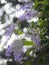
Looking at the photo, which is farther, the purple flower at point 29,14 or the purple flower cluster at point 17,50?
the purple flower at point 29,14

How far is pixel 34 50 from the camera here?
84cm

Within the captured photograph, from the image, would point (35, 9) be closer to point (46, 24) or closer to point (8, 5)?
point (46, 24)

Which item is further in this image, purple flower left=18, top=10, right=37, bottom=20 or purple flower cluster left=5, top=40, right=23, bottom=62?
purple flower left=18, top=10, right=37, bottom=20

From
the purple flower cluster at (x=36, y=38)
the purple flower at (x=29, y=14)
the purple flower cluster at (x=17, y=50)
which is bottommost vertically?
the purple flower cluster at (x=17, y=50)

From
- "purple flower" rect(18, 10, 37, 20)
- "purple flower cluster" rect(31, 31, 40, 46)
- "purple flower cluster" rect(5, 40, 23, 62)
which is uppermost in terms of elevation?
"purple flower" rect(18, 10, 37, 20)

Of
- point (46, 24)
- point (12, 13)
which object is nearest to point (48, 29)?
point (46, 24)

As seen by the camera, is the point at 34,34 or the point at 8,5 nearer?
the point at 34,34

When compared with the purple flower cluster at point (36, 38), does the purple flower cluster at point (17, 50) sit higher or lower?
lower

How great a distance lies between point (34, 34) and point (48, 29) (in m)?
0.12

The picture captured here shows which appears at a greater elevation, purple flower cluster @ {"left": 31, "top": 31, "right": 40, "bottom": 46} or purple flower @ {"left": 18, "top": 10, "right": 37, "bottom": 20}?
purple flower @ {"left": 18, "top": 10, "right": 37, "bottom": 20}

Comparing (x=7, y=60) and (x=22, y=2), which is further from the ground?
(x=22, y=2)

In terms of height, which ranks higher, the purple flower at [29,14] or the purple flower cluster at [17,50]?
the purple flower at [29,14]

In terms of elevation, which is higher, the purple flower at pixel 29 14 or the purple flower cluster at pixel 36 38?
the purple flower at pixel 29 14

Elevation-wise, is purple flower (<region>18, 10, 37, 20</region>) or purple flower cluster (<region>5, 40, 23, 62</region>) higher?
purple flower (<region>18, 10, 37, 20</region>)
